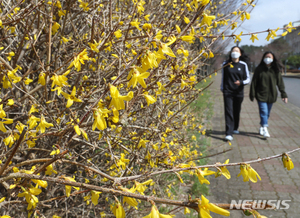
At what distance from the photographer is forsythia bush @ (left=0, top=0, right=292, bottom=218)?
1.13 m

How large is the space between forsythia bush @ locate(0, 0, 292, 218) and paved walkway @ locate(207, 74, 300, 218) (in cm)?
97

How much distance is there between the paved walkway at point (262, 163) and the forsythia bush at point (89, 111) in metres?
0.97

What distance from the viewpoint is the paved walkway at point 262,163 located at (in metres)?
3.15

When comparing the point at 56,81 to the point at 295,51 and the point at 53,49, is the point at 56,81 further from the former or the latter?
the point at 295,51

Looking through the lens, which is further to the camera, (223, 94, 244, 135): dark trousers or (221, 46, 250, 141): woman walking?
(223, 94, 244, 135): dark trousers

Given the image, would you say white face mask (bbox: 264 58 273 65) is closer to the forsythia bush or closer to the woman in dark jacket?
the woman in dark jacket

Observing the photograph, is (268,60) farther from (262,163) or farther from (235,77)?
(262,163)

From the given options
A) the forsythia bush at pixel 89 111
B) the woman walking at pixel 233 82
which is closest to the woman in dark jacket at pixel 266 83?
the woman walking at pixel 233 82

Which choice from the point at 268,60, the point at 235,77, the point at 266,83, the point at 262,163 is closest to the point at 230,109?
the point at 235,77

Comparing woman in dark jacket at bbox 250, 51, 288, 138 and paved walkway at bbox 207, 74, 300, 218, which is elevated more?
woman in dark jacket at bbox 250, 51, 288, 138

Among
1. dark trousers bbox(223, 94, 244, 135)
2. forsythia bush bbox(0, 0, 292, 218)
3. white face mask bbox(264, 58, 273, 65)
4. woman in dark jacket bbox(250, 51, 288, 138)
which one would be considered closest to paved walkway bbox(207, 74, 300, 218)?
dark trousers bbox(223, 94, 244, 135)

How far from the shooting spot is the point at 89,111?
1106mm

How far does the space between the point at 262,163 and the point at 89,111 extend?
3890 mm

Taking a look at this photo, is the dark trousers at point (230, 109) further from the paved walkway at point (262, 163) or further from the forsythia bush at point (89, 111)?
the forsythia bush at point (89, 111)
